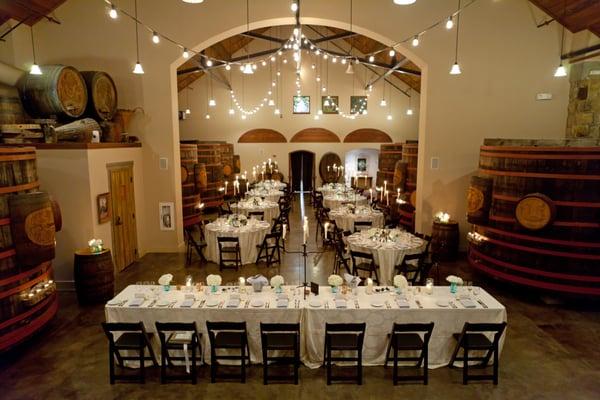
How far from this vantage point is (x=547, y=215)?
662 centimetres

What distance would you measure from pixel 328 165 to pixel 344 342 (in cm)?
1567

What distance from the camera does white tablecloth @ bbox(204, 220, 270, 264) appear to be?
28.7 ft

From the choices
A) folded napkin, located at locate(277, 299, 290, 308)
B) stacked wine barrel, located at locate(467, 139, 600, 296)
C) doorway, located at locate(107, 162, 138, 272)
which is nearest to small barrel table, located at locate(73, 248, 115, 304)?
doorway, located at locate(107, 162, 138, 272)

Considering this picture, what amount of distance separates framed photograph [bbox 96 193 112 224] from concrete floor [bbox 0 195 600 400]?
5.71 feet

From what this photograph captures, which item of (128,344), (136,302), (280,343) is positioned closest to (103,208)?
(136,302)

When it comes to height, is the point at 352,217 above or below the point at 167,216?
below

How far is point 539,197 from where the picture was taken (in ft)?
21.8

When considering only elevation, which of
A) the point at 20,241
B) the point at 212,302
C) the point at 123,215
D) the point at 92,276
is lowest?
the point at 92,276

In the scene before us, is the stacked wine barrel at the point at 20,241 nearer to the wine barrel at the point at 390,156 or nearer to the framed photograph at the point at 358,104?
the wine barrel at the point at 390,156

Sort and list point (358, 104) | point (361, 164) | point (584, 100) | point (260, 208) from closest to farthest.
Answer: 1. point (584, 100)
2. point (260, 208)
3. point (358, 104)
4. point (361, 164)

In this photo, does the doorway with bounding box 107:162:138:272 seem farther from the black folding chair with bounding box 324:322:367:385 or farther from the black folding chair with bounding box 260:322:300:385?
the black folding chair with bounding box 324:322:367:385

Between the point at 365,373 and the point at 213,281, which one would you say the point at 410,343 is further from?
the point at 213,281

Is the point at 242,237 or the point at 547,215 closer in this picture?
the point at 547,215

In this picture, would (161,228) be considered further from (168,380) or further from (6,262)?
(168,380)
